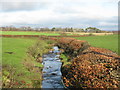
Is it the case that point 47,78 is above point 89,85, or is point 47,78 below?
below

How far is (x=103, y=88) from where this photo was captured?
19.3ft

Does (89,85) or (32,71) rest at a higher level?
(89,85)

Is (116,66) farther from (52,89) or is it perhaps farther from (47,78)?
(47,78)

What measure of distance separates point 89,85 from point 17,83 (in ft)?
20.7

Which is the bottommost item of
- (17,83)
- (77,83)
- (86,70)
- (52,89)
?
(52,89)

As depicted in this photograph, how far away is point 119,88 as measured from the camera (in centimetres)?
578

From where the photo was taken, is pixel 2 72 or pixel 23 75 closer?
pixel 2 72

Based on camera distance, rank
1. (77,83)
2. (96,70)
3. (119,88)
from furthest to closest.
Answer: (77,83)
(96,70)
(119,88)

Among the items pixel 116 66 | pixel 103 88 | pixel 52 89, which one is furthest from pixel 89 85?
pixel 52 89

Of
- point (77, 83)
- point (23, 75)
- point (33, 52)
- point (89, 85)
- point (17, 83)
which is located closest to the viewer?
point (89, 85)

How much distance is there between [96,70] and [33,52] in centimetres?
1777

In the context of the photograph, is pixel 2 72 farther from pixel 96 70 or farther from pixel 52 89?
pixel 96 70

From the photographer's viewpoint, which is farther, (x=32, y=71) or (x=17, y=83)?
(x=32, y=71)

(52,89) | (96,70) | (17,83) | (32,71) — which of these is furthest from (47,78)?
Answer: (96,70)
